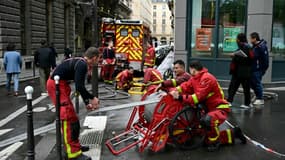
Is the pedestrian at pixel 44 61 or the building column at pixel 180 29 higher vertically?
the building column at pixel 180 29

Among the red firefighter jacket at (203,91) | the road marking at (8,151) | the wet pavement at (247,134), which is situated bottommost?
the road marking at (8,151)

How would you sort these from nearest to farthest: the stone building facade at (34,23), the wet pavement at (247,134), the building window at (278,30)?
the wet pavement at (247,134) → the building window at (278,30) → the stone building facade at (34,23)

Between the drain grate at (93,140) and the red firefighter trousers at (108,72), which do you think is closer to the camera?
the drain grate at (93,140)

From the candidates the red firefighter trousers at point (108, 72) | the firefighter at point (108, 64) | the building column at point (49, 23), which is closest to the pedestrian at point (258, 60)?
the firefighter at point (108, 64)

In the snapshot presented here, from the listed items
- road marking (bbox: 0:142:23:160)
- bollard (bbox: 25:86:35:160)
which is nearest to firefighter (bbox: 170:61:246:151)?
bollard (bbox: 25:86:35:160)

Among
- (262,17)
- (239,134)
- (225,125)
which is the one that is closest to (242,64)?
(225,125)

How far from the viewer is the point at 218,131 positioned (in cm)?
586

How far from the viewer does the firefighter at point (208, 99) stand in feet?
18.3

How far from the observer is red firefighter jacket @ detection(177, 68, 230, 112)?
5566 mm

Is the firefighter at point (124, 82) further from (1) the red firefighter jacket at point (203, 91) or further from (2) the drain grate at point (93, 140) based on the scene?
(1) the red firefighter jacket at point (203, 91)

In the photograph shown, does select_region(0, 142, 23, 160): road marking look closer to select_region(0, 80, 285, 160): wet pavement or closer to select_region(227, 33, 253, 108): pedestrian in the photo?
select_region(0, 80, 285, 160): wet pavement

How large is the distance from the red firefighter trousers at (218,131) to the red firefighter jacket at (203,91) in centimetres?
13

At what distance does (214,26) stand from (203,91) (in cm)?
844

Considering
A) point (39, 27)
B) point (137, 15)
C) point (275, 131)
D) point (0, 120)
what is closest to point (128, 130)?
point (275, 131)
